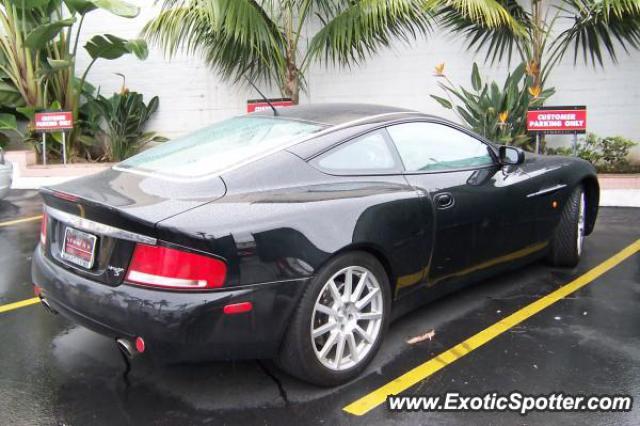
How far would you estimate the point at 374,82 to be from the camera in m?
10.2

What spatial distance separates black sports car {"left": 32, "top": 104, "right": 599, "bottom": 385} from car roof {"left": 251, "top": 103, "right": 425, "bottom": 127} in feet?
0.05

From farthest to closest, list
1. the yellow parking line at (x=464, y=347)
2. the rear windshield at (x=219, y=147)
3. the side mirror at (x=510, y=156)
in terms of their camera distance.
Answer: the side mirror at (x=510, y=156) → the rear windshield at (x=219, y=147) → the yellow parking line at (x=464, y=347)

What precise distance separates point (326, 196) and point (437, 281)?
3.37ft

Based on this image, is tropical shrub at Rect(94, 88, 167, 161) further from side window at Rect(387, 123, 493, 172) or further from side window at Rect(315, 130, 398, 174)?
side window at Rect(315, 130, 398, 174)

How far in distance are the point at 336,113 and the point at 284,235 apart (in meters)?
1.24

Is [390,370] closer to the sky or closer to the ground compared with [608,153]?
closer to the ground

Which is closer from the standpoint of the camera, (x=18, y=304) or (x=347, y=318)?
(x=347, y=318)

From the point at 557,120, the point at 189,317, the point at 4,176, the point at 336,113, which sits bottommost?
the point at 189,317

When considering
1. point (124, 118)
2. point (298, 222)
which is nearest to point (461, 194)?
point (298, 222)

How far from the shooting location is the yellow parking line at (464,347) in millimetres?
2930

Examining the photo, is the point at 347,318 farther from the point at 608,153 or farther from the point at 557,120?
the point at 608,153

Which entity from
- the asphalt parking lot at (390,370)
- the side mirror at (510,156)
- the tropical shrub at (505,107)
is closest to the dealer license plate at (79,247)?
the asphalt parking lot at (390,370)

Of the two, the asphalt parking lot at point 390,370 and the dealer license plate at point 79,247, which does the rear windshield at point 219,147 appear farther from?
the asphalt parking lot at point 390,370
